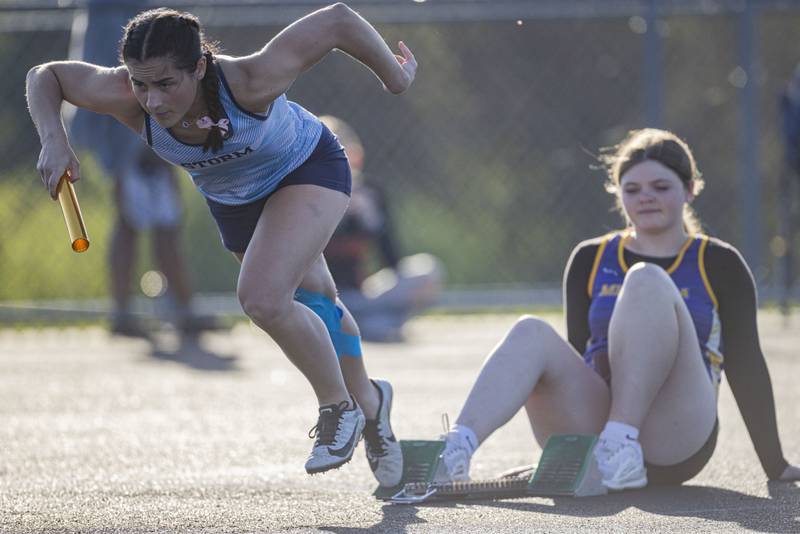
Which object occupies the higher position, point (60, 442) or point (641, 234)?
point (641, 234)

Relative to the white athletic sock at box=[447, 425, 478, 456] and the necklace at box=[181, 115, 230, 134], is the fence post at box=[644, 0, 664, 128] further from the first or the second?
the necklace at box=[181, 115, 230, 134]

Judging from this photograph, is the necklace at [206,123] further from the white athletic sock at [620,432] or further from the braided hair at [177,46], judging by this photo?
the white athletic sock at [620,432]

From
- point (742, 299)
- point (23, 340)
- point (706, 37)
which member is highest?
point (706, 37)

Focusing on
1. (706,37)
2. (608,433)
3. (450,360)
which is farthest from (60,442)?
(706,37)

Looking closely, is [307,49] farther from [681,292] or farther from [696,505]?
[696,505]

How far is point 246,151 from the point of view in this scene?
430 centimetres

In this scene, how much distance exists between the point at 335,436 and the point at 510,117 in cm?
678

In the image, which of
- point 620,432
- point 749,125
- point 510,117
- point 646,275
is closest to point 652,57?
point 749,125

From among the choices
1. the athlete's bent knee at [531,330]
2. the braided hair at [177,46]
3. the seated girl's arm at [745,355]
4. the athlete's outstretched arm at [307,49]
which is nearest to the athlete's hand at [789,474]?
the seated girl's arm at [745,355]

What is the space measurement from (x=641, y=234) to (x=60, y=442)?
7.77 feet

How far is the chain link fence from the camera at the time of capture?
9945 millimetres

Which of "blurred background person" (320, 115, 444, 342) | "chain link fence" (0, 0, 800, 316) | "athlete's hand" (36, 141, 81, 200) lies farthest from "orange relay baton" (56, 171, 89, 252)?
"blurred background person" (320, 115, 444, 342)

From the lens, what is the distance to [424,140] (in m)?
10.6

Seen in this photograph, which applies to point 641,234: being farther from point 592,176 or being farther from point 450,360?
point 592,176
